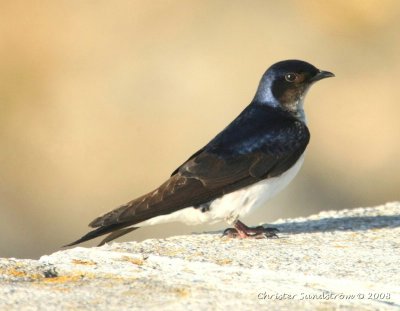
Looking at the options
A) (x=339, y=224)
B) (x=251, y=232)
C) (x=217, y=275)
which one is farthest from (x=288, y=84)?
(x=217, y=275)

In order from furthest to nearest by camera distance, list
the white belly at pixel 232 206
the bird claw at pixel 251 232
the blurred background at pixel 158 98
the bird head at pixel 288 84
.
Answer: the blurred background at pixel 158 98
the bird head at pixel 288 84
the white belly at pixel 232 206
the bird claw at pixel 251 232

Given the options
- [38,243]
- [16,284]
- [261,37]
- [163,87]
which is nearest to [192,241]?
[16,284]

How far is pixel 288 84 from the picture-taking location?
7676 millimetres

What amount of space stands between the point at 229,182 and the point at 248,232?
0.40 meters

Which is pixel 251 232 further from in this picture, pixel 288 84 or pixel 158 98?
pixel 158 98

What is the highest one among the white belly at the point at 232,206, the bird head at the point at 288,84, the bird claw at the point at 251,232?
the bird head at the point at 288,84

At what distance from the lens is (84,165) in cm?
1673

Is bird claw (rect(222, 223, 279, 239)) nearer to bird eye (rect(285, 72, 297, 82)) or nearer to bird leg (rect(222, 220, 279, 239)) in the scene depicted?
bird leg (rect(222, 220, 279, 239))

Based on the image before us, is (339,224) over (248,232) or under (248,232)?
under

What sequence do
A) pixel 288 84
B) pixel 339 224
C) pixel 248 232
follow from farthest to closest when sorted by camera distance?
pixel 288 84
pixel 339 224
pixel 248 232

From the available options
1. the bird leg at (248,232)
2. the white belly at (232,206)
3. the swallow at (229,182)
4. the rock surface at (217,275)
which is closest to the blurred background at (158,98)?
the swallow at (229,182)

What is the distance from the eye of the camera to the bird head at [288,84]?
765cm

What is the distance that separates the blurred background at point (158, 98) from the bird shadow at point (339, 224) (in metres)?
6.43

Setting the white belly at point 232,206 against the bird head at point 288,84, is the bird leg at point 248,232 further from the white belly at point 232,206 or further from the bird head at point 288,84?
the bird head at point 288,84
